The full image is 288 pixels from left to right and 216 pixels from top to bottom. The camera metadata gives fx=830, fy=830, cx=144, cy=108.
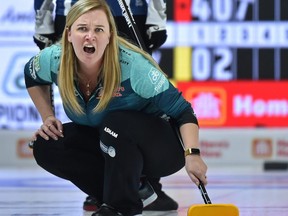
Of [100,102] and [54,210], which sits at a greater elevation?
[100,102]

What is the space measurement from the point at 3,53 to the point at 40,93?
390cm

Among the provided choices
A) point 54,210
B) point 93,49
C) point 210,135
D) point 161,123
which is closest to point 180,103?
point 161,123

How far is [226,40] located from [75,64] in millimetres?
3973

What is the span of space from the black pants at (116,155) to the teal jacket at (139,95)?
0.15ft

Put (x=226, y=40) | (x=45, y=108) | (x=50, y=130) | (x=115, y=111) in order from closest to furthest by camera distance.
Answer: (x=115, y=111), (x=50, y=130), (x=45, y=108), (x=226, y=40)

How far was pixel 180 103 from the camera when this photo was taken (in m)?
2.63

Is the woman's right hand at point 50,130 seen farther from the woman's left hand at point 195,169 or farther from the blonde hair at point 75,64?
the woman's left hand at point 195,169

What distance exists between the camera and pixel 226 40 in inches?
258

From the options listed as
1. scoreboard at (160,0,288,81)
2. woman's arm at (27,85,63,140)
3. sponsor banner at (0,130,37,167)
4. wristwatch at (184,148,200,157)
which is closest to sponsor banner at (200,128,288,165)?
scoreboard at (160,0,288,81)

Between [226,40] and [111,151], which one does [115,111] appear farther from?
[226,40]

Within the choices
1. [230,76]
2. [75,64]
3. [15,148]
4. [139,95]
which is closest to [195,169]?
[139,95]

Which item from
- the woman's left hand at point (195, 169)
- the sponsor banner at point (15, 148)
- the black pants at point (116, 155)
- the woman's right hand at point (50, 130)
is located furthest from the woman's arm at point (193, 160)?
the sponsor banner at point (15, 148)

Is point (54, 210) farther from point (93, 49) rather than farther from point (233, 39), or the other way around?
point (233, 39)

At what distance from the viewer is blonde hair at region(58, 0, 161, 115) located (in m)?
2.64
